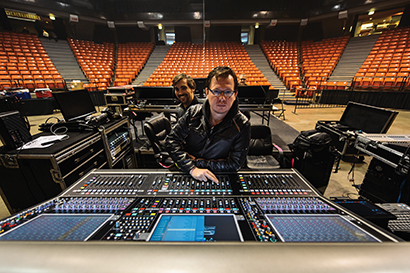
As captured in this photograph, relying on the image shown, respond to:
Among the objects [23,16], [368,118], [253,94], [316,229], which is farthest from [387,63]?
[23,16]

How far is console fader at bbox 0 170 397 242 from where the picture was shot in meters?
Answer: 0.64

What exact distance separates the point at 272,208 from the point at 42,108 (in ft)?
28.3

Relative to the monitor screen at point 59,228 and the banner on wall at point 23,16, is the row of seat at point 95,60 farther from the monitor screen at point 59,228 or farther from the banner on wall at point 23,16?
the monitor screen at point 59,228

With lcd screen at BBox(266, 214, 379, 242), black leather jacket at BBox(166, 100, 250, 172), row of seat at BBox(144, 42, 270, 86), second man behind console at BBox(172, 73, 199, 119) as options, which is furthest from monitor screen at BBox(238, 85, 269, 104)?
row of seat at BBox(144, 42, 270, 86)

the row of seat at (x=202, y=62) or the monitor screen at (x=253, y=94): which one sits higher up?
the row of seat at (x=202, y=62)

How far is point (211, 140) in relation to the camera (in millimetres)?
1430

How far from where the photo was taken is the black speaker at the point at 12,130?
1430 millimetres

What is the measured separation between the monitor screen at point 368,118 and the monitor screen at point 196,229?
3181mm

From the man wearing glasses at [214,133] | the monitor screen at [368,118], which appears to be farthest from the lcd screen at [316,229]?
the monitor screen at [368,118]

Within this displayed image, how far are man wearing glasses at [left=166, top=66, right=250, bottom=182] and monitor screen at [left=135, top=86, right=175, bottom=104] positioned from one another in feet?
7.31

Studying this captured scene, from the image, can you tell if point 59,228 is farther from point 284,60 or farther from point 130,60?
point 284,60

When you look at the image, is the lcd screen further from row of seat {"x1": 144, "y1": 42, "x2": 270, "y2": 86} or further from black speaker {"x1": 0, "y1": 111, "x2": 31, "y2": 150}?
row of seat {"x1": 144, "y1": 42, "x2": 270, "y2": 86}

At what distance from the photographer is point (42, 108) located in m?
6.12

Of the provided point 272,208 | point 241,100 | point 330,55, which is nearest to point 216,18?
point 330,55
